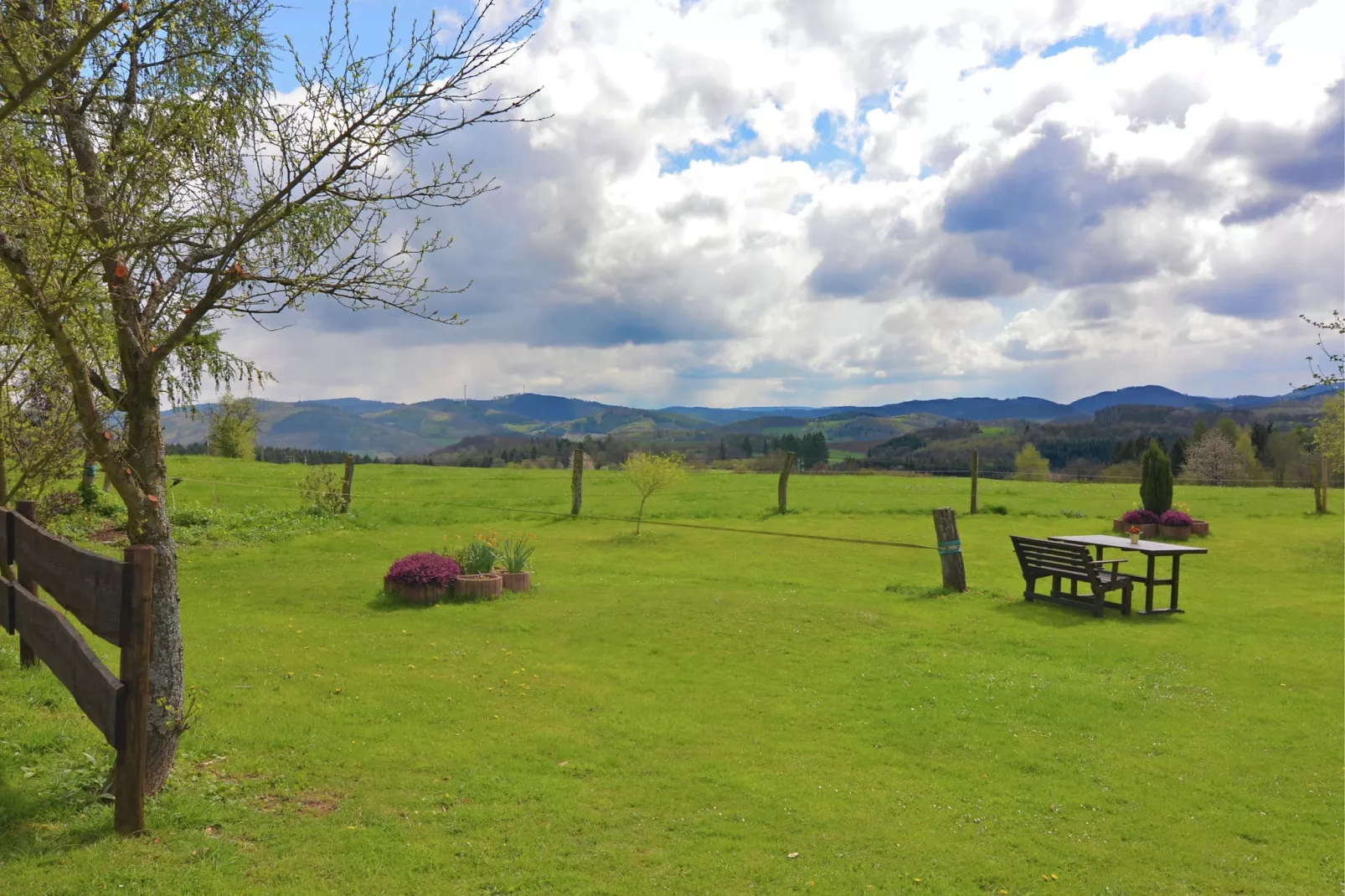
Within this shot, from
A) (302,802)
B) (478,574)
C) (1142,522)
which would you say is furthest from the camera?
(1142,522)

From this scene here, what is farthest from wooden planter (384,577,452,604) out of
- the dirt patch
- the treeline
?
the treeline

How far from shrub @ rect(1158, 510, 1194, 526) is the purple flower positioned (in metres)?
0.25

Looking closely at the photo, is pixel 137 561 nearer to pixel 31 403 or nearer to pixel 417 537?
pixel 31 403

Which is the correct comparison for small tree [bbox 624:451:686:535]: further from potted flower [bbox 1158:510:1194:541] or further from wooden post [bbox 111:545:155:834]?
wooden post [bbox 111:545:155:834]

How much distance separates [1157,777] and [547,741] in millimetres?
6038

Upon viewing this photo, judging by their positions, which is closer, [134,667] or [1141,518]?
[134,667]

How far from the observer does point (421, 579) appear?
48.8 ft

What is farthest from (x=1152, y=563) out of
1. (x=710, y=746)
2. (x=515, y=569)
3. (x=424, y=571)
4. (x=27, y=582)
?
(x=27, y=582)

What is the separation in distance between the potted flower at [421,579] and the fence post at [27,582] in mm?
6233

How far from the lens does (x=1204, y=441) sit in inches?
3233

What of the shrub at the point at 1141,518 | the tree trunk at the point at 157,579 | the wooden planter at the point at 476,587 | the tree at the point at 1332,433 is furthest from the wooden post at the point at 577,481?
the tree at the point at 1332,433

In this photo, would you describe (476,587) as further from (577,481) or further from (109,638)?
(577,481)

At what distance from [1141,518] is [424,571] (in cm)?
2294

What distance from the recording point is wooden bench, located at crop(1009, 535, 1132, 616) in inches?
587
